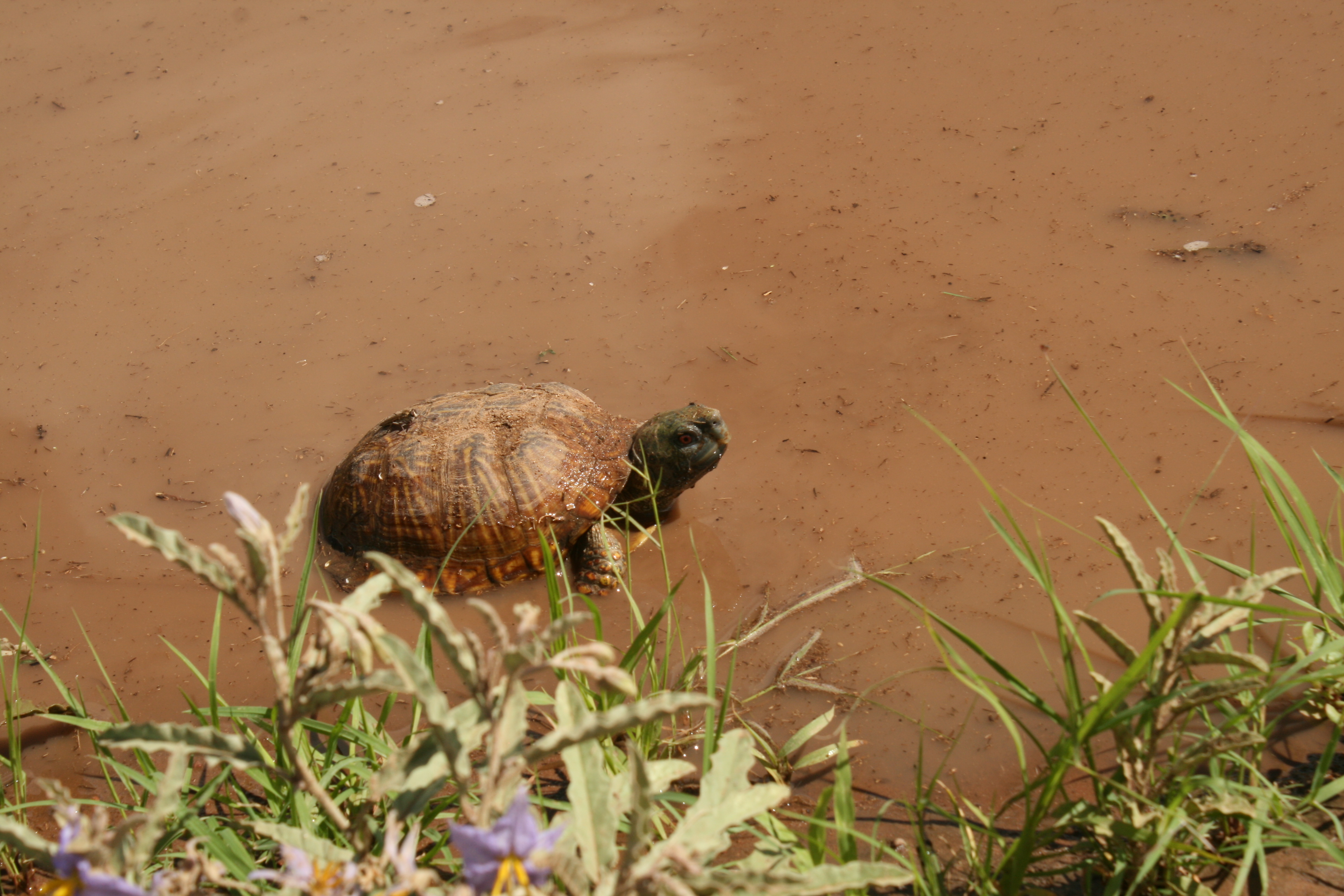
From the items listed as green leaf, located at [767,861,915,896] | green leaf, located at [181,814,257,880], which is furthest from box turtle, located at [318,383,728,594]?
green leaf, located at [767,861,915,896]

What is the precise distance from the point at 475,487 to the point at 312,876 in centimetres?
245

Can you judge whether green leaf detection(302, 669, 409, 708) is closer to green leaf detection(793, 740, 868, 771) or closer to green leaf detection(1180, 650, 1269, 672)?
green leaf detection(1180, 650, 1269, 672)

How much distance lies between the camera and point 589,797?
122 cm

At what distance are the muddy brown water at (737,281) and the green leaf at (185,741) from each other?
1694 mm

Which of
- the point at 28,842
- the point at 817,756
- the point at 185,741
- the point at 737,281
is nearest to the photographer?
the point at 28,842

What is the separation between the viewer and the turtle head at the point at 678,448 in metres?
3.44

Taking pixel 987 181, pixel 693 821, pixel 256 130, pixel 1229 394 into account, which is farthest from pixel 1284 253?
pixel 256 130

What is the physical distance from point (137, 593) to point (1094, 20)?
5959 millimetres

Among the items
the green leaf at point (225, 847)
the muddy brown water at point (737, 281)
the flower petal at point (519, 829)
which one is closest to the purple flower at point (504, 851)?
the flower petal at point (519, 829)

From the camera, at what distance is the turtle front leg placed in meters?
3.50

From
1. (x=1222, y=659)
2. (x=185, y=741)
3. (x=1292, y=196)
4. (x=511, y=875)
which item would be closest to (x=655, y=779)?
(x=511, y=875)

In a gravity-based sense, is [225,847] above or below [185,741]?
below

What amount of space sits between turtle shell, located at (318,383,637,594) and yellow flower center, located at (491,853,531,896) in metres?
2.40

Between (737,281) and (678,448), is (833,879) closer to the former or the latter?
(678,448)
